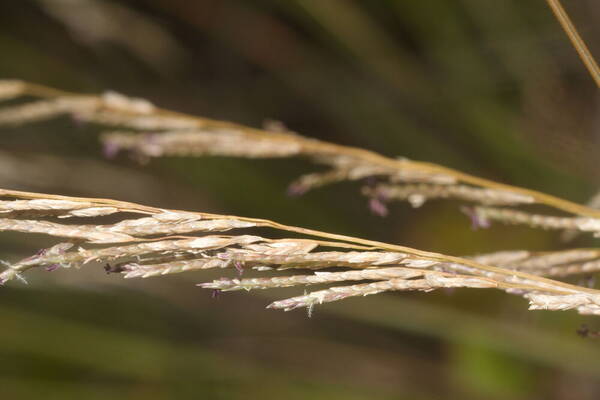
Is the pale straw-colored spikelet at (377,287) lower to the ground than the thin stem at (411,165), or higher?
lower

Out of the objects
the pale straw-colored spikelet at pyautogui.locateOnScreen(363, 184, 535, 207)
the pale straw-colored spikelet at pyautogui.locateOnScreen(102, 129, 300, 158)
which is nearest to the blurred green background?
the pale straw-colored spikelet at pyautogui.locateOnScreen(102, 129, 300, 158)

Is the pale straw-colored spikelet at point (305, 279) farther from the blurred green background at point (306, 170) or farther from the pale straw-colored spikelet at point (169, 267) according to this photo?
the blurred green background at point (306, 170)

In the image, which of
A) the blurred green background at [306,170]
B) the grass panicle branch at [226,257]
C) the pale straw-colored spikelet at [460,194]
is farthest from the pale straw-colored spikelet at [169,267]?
the blurred green background at [306,170]

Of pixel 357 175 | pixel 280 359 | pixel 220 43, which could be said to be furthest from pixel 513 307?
pixel 220 43

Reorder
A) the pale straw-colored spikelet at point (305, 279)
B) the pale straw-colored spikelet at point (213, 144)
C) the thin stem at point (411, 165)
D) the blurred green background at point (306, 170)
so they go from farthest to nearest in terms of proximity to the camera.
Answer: the blurred green background at point (306, 170) → the pale straw-colored spikelet at point (213, 144) → the thin stem at point (411, 165) → the pale straw-colored spikelet at point (305, 279)

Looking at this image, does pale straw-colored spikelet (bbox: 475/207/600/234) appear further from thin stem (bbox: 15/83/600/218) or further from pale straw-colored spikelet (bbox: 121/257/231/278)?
pale straw-colored spikelet (bbox: 121/257/231/278)

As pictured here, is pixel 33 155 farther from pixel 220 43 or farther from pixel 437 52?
pixel 437 52

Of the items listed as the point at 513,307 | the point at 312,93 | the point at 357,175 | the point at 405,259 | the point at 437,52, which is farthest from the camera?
the point at 312,93

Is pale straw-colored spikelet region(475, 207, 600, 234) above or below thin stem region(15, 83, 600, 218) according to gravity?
below

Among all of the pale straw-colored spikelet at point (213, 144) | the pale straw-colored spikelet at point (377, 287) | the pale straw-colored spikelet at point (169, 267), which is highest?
the pale straw-colored spikelet at point (213, 144)
